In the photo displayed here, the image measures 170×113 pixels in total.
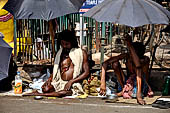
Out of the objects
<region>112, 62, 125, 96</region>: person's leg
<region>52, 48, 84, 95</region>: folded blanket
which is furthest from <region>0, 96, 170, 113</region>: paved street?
<region>112, 62, 125, 96</region>: person's leg

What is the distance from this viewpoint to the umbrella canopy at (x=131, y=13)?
20.6 feet

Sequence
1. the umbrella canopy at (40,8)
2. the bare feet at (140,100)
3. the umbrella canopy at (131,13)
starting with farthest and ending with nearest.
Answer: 1. the umbrella canopy at (40,8)
2. the bare feet at (140,100)
3. the umbrella canopy at (131,13)

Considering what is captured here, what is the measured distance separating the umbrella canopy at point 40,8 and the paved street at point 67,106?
180cm

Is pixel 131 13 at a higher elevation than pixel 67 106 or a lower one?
higher

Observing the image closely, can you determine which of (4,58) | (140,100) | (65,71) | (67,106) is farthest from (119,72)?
(4,58)

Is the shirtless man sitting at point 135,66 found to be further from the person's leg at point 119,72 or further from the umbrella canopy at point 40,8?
the umbrella canopy at point 40,8

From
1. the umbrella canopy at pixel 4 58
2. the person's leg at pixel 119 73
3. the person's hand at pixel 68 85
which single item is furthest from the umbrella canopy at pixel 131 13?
the umbrella canopy at pixel 4 58

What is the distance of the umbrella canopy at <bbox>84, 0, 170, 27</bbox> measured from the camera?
629 cm

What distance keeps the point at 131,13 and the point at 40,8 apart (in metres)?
2.01

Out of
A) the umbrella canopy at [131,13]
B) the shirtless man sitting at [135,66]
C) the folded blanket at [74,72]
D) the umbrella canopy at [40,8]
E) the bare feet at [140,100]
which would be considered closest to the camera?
the umbrella canopy at [131,13]

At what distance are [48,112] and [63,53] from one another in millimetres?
1988

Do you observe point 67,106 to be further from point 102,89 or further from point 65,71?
point 65,71

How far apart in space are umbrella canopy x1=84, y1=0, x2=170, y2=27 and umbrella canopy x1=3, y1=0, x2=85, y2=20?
24.0 inches

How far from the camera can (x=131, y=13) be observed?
6422 mm
